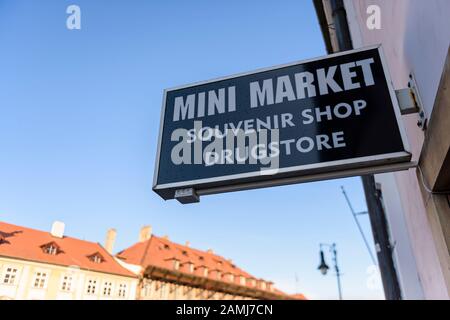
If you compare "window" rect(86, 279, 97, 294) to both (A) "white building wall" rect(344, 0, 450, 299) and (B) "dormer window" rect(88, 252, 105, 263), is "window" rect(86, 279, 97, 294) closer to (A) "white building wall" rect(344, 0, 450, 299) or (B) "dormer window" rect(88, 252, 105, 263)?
(B) "dormer window" rect(88, 252, 105, 263)

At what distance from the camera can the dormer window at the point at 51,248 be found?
2124 cm

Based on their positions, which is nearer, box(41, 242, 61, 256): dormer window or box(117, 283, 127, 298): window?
box(41, 242, 61, 256): dormer window

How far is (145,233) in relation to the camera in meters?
35.8

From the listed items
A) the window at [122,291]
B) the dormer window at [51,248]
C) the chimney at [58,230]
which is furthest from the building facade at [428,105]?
the window at [122,291]

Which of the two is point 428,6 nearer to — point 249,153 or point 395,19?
point 395,19

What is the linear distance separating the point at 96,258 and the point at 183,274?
28.4ft

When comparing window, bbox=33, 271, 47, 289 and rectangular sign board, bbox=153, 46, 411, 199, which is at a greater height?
window, bbox=33, 271, 47, 289

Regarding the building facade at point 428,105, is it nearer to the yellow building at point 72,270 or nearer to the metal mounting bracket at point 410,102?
the metal mounting bracket at point 410,102

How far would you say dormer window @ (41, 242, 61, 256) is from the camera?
2124 centimetres

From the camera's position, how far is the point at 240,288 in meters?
36.5

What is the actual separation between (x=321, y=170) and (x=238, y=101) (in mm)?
639

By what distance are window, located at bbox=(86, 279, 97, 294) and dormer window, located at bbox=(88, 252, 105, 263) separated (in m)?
2.79

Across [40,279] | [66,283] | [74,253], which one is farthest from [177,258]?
[40,279]

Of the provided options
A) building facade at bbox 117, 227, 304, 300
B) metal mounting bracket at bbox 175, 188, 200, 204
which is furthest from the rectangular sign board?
building facade at bbox 117, 227, 304, 300
